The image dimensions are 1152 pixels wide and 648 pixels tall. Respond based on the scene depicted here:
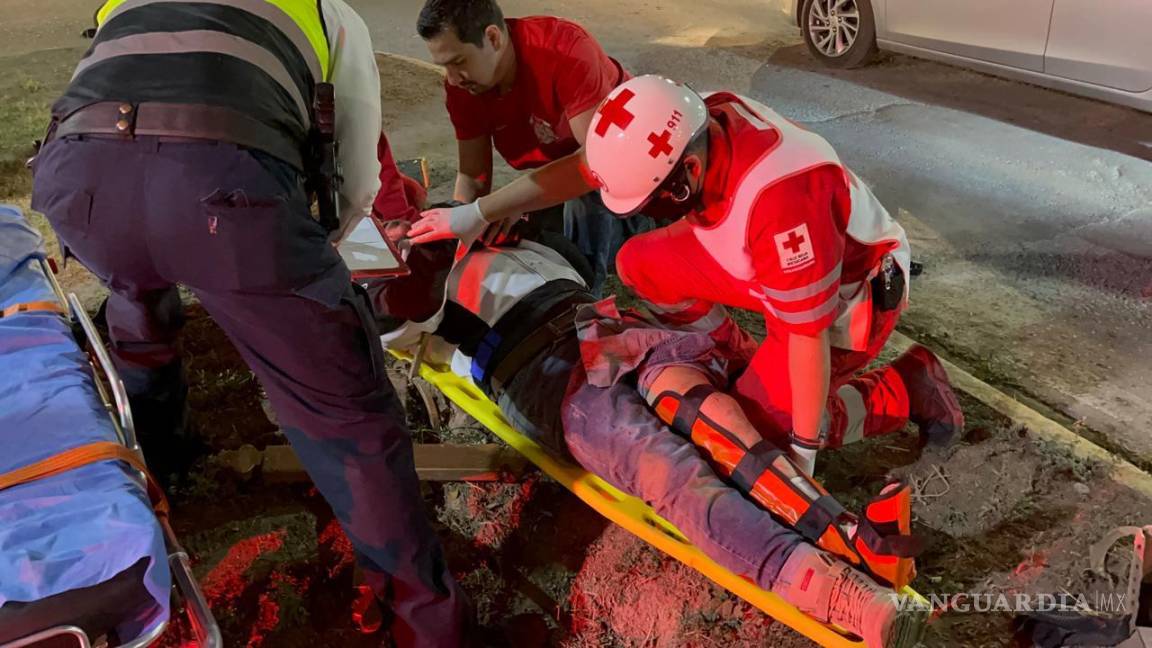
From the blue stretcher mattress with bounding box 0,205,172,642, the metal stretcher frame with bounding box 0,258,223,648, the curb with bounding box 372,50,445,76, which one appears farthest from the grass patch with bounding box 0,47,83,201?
the blue stretcher mattress with bounding box 0,205,172,642

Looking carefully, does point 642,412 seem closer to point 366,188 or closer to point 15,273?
point 366,188

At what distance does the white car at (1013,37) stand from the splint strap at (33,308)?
527 centimetres

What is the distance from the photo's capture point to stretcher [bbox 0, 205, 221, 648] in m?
1.61

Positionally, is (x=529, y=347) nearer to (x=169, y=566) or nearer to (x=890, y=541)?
(x=890, y=541)

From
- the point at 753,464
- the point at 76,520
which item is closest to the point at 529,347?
the point at 753,464

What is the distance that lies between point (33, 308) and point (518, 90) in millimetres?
1725

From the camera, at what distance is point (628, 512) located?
2.57 meters

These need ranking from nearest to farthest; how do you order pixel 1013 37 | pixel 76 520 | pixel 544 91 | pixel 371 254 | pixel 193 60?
pixel 76 520 < pixel 193 60 < pixel 371 254 < pixel 544 91 < pixel 1013 37

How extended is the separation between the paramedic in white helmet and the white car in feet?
10.9

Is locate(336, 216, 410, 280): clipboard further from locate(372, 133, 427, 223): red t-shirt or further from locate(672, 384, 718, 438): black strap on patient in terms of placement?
locate(672, 384, 718, 438): black strap on patient

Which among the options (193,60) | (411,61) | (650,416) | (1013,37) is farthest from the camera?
(411,61)

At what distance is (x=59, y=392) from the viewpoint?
2055 mm

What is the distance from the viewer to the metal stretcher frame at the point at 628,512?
226cm

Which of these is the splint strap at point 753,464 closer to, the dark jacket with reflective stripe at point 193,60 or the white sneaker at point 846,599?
the white sneaker at point 846,599
